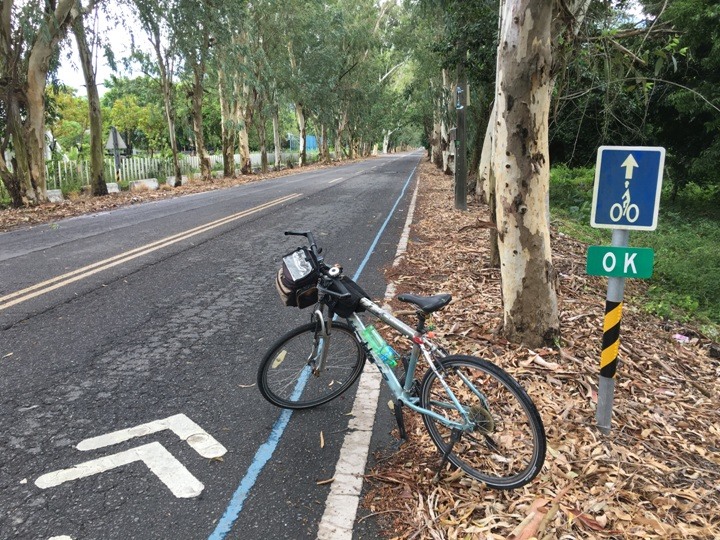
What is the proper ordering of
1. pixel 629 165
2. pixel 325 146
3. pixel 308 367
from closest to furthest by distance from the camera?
pixel 629 165 → pixel 308 367 → pixel 325 146

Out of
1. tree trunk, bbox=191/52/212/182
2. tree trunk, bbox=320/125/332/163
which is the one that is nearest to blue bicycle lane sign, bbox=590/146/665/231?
tree trunk, bbox=191/52/212/182

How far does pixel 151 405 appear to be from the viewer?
13.1 feet

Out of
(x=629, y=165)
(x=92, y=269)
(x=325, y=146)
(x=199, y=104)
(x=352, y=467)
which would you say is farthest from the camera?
(x=325, y=146)

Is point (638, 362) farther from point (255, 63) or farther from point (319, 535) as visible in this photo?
point (255, 63)

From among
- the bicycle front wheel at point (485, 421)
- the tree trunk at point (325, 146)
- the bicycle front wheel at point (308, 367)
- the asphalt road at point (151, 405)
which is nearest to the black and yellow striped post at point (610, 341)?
the bicycle front wheel at point (485, 421)

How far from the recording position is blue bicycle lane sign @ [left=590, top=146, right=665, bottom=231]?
3160 mm

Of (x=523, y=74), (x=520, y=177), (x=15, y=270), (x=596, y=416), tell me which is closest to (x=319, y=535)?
(x=596, y=416)

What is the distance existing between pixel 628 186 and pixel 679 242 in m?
10.7

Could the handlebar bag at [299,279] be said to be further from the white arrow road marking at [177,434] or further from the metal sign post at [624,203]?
the metal sign post at [624,203]

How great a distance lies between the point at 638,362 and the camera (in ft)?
15.9

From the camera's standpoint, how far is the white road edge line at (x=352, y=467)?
2830 millimetres

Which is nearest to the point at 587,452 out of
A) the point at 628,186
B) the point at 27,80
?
the point at 628,186

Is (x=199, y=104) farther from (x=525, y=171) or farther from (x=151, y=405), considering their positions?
(x=151, y=405)

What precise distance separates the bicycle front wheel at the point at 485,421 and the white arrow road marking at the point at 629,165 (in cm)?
145
